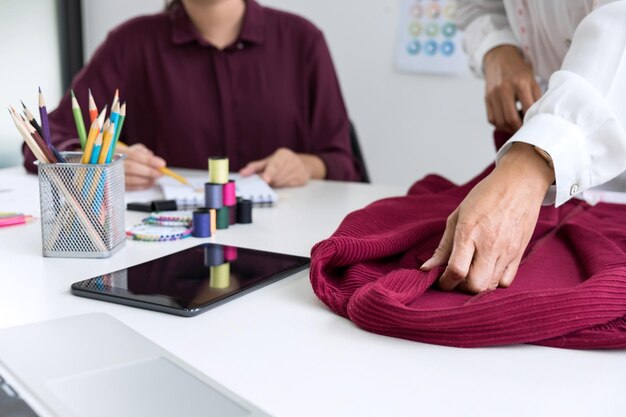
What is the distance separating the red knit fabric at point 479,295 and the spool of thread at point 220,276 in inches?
3.6

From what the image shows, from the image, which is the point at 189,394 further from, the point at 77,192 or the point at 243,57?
the point at 243,57

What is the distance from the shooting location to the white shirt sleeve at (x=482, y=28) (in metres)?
1.20

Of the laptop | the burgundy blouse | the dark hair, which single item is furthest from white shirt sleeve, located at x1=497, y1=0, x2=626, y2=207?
the dark hair

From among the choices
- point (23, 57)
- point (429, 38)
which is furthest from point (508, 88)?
point (23, 57)

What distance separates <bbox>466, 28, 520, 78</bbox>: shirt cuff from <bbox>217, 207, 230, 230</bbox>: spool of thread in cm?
53

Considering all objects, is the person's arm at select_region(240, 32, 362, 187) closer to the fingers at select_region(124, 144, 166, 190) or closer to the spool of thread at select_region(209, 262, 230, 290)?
the fingers at select_region(124, 144, 166, 190)

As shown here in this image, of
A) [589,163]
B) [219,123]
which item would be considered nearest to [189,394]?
[589,163]

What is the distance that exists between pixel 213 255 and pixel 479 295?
1.05ft

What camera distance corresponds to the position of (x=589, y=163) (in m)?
0.70

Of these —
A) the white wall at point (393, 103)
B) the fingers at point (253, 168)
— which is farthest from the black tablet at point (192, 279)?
the white wall at point (393, 103)

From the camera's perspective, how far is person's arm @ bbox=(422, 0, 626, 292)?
2.11 ft

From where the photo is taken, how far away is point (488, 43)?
3.94ft

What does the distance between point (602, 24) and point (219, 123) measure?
1165mm

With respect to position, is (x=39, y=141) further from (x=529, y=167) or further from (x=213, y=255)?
(x=529, y=167)
